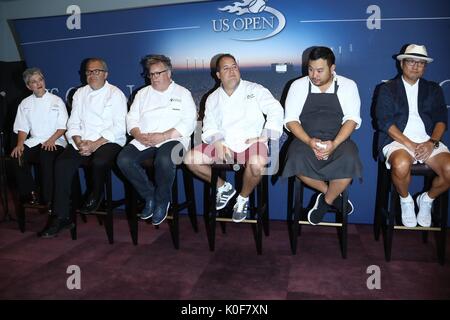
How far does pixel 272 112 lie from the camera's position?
9.02ft

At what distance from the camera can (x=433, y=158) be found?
2.46 m

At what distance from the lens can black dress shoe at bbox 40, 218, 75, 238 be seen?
294 cm

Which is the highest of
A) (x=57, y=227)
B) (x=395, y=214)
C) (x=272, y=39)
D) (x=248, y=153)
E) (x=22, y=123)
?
(x=272, y=39)

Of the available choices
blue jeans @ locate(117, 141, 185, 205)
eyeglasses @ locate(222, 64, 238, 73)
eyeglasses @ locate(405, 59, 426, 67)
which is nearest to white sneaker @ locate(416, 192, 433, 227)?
eyeglasses @ locate(405, 59, 426, 67)

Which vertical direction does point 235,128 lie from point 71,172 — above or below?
above

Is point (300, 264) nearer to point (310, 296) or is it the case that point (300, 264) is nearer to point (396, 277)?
point (310, 296)

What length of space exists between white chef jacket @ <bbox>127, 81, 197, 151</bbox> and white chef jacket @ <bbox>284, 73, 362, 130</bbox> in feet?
2.65

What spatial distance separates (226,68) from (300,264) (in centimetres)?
152

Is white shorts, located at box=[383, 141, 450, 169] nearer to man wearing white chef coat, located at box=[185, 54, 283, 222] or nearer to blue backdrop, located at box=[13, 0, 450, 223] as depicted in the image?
blue backdrop, located at box=[13, 0, 450, 223]

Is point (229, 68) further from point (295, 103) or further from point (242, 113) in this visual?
point (295, 103)

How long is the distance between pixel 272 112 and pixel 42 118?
2139 millimetres

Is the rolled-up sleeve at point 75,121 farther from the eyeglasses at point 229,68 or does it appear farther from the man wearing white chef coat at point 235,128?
the eyeglasses at point 229,68

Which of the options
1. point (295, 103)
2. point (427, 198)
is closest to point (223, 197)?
point (295, 103)

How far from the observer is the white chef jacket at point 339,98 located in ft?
8.65
